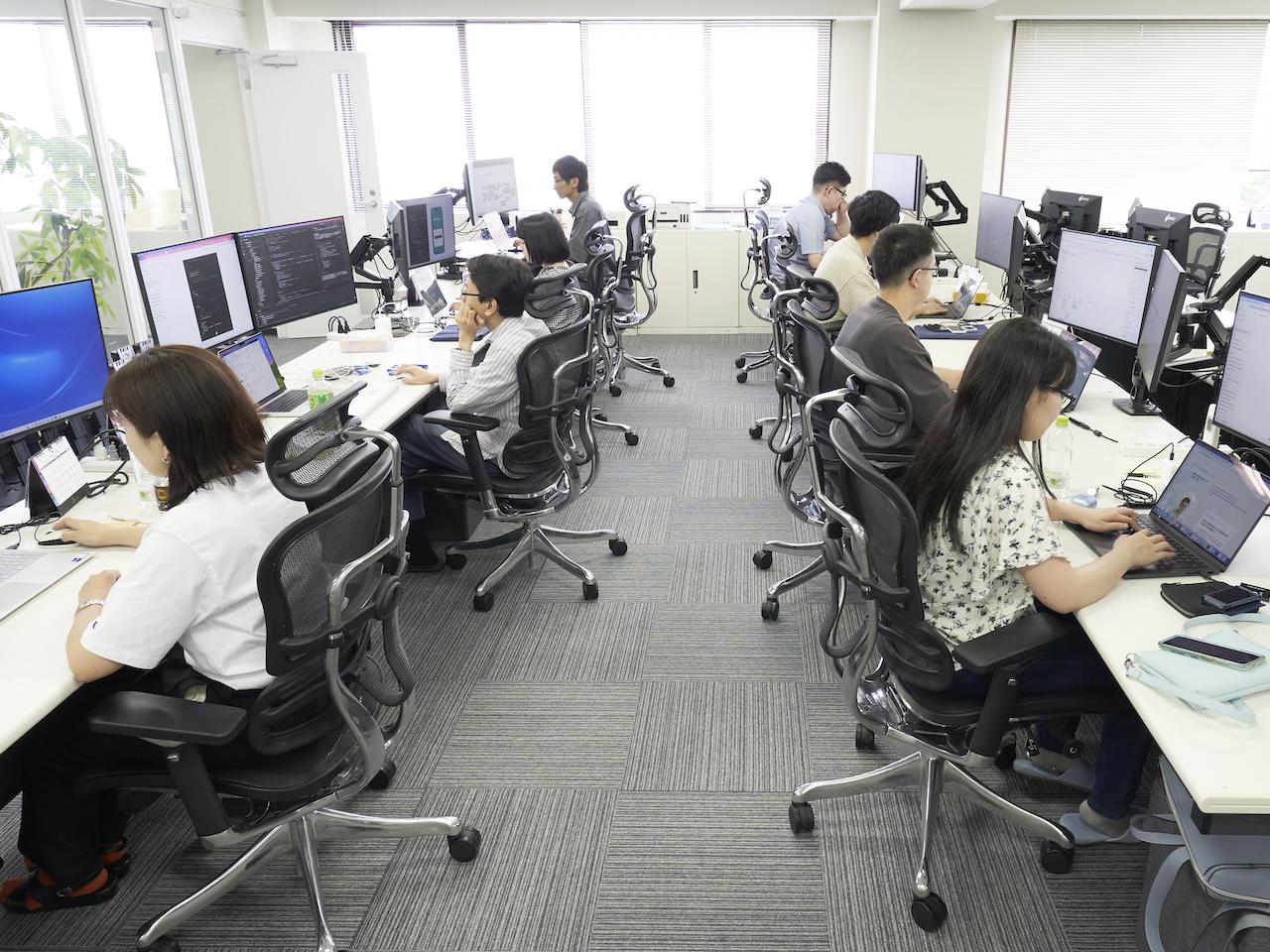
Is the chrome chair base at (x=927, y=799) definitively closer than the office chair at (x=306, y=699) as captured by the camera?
No

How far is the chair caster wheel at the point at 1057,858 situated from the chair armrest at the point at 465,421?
6.09 ft

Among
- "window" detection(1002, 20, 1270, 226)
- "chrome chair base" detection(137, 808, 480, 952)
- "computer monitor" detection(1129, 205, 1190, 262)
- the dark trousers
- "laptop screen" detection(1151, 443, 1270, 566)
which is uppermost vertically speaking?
"window" detection(1002, 20, 1270, 226)

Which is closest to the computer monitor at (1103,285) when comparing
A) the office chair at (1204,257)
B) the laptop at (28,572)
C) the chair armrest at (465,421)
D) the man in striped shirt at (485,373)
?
the office chair at (1204,257)

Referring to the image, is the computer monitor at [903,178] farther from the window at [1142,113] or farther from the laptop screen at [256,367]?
the laptop screen at [256,367]

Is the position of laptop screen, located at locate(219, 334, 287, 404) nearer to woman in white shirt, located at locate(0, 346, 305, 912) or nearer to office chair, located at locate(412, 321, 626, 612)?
office chair, located at locate(412, 321, 626, 612)

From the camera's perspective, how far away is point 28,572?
2020mm

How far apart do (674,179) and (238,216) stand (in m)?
3.34

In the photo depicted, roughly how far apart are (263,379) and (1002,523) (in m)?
2.33

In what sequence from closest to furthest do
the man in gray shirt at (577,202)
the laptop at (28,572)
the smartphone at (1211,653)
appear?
1. the smartphone at (1211,653)
2. the laptop at (28,572)
3. the man in gray shirt at (577,202)

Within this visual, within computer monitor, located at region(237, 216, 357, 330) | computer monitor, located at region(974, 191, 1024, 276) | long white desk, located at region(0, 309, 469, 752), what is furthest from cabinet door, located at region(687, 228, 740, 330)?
long white desk, located at region(0, 309, 469, 752)

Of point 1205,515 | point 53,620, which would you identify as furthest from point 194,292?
point 1205,515

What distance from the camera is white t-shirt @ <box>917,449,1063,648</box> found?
5.72ft

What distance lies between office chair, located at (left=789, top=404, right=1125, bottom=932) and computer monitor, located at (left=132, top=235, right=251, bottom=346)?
2.06 m

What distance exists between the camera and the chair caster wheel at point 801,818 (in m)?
2.19
